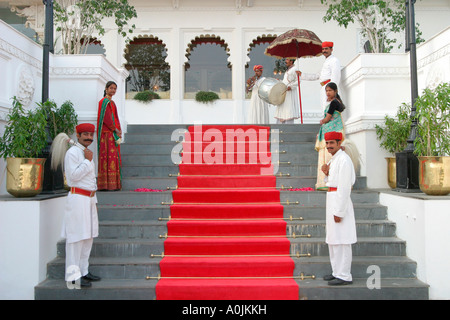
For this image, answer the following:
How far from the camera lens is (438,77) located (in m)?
5.39

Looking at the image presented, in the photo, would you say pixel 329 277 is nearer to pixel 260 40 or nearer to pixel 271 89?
pixel 271 89

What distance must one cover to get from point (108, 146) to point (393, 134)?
4151mm

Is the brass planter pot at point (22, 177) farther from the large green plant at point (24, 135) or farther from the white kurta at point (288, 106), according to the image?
the white kurta at point (288, 106)

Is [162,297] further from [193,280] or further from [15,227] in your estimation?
[15,227]

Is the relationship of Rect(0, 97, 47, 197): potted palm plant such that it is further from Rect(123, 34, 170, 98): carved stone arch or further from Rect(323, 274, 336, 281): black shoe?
Rect(123, 34, 170, 98): carved stone arch

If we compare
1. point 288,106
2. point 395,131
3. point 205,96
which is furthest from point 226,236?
point 205,96

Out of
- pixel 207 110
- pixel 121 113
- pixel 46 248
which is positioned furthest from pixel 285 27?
pixel 46 248

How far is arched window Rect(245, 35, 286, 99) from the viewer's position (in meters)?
11.7

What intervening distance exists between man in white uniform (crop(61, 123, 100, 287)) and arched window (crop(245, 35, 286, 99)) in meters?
8.35

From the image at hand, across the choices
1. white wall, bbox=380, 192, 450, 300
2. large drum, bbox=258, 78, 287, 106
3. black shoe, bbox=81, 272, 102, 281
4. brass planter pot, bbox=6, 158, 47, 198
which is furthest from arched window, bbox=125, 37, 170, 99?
white wall, bbox=380, 192, 450, 300

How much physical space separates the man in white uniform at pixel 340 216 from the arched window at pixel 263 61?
7.97 m

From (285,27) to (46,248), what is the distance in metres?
9.55

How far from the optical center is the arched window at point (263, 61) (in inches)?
461

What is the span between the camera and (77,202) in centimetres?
399
